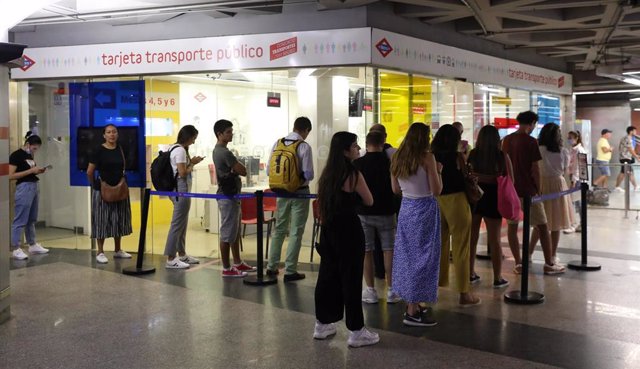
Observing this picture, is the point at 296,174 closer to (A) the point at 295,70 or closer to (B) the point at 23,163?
(A) the point at 295,70

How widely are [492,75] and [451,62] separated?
4.67 feet

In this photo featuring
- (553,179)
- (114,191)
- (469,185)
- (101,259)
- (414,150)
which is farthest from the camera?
(101,259)

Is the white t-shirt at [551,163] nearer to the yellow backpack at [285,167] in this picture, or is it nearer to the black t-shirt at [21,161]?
the yellow backpack at [285,167]

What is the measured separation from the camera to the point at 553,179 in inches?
304

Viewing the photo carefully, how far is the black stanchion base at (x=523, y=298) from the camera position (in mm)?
6141

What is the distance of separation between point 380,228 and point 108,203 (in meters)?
3.96

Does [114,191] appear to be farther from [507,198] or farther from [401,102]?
[507,198]

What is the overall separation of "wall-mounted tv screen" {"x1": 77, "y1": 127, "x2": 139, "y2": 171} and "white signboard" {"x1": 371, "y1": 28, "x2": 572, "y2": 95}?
3.42 metres

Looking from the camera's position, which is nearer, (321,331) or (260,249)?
(321,331)

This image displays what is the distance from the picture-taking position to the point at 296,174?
6824 millimetres

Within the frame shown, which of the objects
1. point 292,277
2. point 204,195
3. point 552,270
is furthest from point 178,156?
point 552,270

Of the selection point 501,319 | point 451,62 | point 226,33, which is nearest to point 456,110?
point 451,62

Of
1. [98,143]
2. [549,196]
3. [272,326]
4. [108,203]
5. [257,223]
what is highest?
[98,143]

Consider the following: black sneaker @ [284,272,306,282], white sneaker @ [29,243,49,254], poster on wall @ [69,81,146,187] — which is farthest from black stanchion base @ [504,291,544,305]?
white sneaker @ [29,243,49,254]
